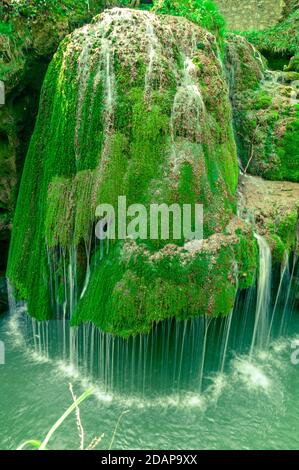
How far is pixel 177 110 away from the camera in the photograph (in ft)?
17.4

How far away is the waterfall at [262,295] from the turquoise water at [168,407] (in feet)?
1.45

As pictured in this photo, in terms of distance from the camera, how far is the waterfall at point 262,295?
596cm

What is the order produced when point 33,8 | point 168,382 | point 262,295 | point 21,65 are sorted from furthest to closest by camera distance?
1. point 21,65
2. point 33,8
3. point 262,295
4. point 168,382

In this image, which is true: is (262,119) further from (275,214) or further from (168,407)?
(168,407)

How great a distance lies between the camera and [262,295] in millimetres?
6074

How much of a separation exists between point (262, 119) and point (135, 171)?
4054 mm

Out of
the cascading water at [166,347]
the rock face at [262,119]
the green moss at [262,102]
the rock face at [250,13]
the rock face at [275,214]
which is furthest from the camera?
the rock face at [250,13]

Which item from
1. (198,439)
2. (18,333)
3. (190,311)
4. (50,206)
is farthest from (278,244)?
(18,333)

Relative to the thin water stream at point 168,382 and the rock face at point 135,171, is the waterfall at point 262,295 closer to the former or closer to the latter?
the thin water stream at point 168,382

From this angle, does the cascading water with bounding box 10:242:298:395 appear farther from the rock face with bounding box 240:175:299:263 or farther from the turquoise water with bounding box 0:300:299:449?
the rock face with bounding box 240:175:299:263

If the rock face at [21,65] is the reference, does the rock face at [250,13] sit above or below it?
above

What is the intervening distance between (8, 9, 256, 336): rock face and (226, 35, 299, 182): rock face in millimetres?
2001

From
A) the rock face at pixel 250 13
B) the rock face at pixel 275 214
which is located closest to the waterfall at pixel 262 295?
the rock face at pixel 275 214

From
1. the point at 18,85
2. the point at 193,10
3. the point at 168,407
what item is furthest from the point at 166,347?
the point at 193,10
